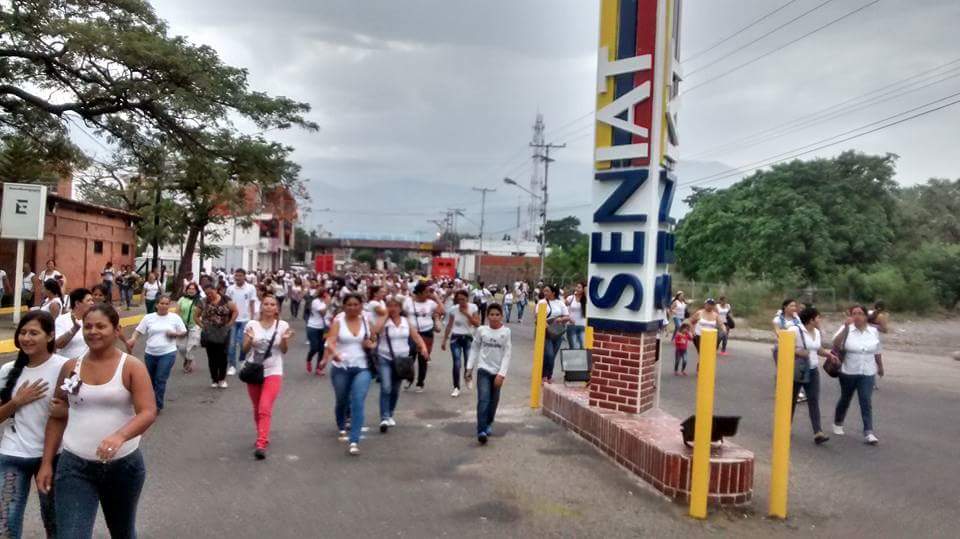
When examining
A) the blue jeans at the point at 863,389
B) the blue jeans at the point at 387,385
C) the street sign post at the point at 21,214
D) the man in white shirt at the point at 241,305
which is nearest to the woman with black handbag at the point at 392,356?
the blue jeans at the point at 387,385

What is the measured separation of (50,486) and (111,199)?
42246 mm

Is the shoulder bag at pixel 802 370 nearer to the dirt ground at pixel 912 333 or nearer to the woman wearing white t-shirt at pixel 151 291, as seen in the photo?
the woman wearing white t-shirt at pixel 151 291

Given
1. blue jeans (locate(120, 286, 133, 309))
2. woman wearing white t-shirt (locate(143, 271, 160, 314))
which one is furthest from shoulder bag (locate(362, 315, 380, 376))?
blue jeans (locate(120, 286, 133, 309))

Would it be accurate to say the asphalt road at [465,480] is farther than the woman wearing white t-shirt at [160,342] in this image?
No

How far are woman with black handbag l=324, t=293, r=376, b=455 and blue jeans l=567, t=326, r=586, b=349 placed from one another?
22.2ft

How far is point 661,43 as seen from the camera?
7.79 meters

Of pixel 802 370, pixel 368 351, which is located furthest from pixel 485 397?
pixel 802 370

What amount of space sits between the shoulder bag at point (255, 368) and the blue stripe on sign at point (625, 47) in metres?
4.31

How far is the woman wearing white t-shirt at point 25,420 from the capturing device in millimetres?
3771

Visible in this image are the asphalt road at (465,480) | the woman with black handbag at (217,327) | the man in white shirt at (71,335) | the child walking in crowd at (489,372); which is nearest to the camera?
the asphalt road at (465,480)

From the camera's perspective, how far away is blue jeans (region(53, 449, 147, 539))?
3479mm

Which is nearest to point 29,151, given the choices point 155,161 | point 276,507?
point 155,161

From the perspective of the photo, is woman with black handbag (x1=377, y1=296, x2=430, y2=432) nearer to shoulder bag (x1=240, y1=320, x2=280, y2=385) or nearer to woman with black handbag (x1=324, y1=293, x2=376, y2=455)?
woman with black handbag (x1=324, y1=293, x2=376, y2=455)

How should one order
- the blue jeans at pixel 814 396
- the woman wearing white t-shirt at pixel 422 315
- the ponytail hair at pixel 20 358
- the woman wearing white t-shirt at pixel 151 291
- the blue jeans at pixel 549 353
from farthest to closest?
1. the woman wearing white t-shirt at pixel 151 291
2. the blue jeans at pixel 549 353
3. the woman wearing white t-shirt at pixel 422 315
4. the blue jeans at pixel 814 396
5. the ponytail hair at pixel 20 358
